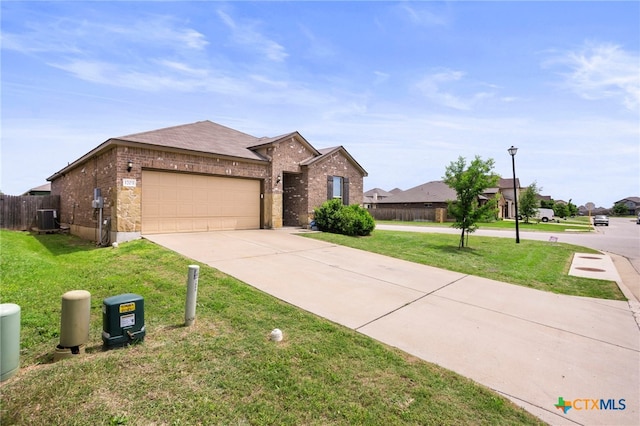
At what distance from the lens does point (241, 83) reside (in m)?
12.5

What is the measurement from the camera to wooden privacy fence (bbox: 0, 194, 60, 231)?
17.4m

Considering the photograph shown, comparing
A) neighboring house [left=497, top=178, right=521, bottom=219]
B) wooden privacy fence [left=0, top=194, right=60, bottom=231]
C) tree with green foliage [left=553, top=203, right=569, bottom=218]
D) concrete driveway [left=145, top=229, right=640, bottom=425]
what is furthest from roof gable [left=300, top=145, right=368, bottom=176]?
tree with green foliage [left=553, top=203, right=569, bottom=218]

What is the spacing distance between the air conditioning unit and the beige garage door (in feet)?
34.6

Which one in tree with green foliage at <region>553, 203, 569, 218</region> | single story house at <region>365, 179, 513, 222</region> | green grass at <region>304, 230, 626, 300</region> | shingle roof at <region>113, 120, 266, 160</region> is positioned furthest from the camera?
tree with green foliage at <region>553, 203, 569, 218</region>

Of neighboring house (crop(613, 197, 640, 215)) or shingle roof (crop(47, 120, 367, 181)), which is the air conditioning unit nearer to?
shingle roof (crop(47, 120, 367, 181))

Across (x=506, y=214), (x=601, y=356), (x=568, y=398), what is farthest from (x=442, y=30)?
(x=506, y=214)

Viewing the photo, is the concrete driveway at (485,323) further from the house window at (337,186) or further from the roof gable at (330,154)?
the house window at (337,186)

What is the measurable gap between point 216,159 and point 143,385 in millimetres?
11730

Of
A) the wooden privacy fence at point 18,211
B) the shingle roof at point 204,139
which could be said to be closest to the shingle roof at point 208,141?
the shingle roof at point 204,139

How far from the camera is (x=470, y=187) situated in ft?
41.4

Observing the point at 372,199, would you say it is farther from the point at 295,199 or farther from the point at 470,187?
the point at 470,187

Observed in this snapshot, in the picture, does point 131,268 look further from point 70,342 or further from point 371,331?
point 371,331

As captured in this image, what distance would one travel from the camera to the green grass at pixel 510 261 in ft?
25.9

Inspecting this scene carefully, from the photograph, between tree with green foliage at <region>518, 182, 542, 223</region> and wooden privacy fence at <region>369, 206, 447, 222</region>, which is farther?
wooden privacy fence at <region>369, 206, 447, 222</region>
